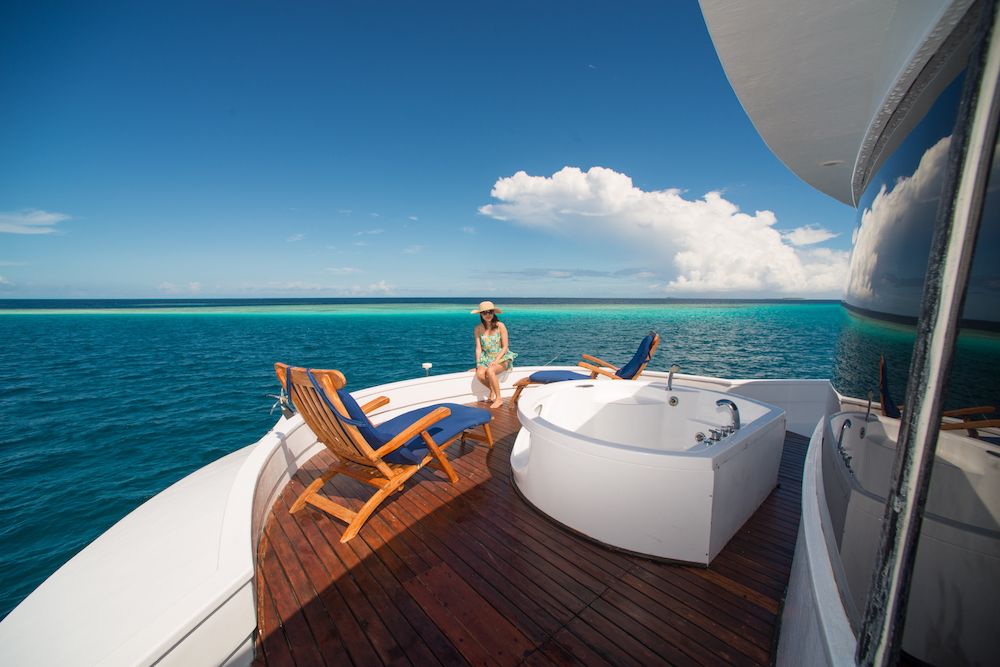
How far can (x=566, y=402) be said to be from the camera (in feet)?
11.3

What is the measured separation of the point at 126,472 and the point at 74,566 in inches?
263

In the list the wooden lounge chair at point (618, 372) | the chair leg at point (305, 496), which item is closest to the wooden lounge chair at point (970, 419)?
the chair leg at point (305, 496)

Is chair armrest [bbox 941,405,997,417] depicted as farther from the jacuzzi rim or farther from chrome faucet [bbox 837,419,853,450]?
the jacuzzi rim

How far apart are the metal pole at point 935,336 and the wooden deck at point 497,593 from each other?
1.22 meters

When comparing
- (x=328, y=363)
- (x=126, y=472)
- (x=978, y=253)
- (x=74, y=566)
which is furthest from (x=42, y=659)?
(x=328, y=363)

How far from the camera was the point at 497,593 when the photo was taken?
6.14 feet

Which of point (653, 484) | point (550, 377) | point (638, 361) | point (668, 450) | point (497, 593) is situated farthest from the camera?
point (550, 377)

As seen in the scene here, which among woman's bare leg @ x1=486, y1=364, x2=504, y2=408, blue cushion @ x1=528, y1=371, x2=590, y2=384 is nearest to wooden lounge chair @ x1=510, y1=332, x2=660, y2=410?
blue cushion @ x1=528, y1=371, x2=590, y2=384

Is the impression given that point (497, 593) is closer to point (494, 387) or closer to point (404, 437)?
point (404, 437)

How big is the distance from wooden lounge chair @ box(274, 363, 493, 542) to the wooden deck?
124mm

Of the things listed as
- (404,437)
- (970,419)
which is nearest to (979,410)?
(970,419)

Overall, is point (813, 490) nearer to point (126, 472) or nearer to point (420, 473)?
Result: point (420, 473)

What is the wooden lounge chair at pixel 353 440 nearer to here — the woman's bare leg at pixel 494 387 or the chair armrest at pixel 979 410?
the woman's bare leg at pixel 494 387

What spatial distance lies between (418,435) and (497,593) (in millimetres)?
1228
